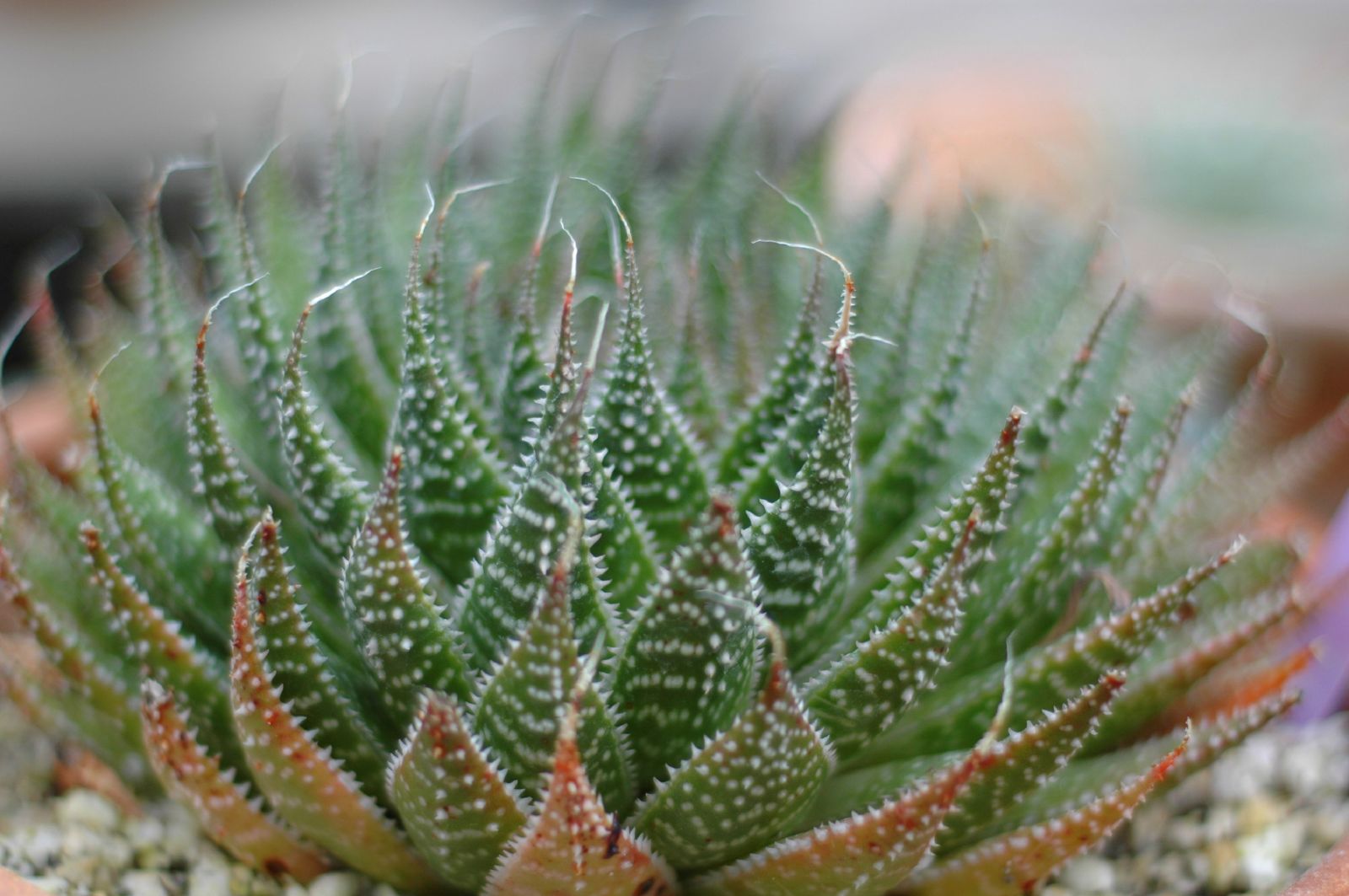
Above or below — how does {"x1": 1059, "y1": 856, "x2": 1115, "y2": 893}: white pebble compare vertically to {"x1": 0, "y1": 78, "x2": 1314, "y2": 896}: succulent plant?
below

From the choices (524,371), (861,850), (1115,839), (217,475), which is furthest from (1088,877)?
(217,475)

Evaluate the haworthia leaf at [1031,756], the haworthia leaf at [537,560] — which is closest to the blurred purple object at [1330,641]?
the haworthia leaf at [1031,756]

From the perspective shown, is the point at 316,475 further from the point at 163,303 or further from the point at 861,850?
the point at 861,850

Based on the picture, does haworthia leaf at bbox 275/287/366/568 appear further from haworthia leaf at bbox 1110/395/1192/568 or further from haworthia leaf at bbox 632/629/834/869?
Answer: haworthia leaf at bbox 1110/395/1192/568

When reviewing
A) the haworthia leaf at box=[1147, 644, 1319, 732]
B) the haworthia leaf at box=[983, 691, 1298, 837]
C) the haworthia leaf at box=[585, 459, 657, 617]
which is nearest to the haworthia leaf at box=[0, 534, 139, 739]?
the haworthia leaf at box=[585, 459, 657, 617]

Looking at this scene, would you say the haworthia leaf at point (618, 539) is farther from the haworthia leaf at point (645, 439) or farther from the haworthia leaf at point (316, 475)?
the haworthia leaf at point (316, 475)

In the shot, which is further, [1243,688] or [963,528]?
[1243,688]
